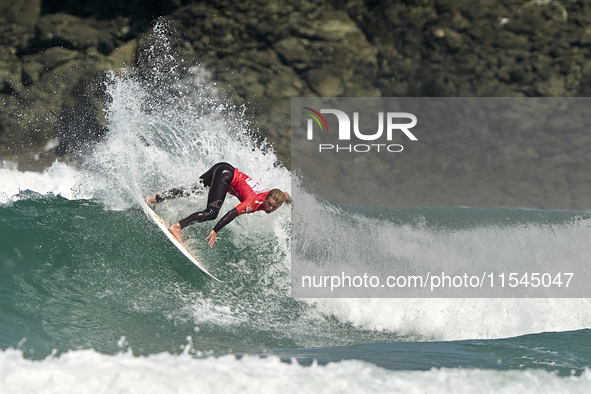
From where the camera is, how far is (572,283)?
516cm

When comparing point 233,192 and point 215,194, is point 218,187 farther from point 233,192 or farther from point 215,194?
point 233,192

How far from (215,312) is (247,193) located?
3.33ft

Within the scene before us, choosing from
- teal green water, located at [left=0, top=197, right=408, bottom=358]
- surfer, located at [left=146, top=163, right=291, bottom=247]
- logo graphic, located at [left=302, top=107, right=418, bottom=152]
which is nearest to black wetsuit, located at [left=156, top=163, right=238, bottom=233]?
surfer, located at [left=146, top=163, right=291, bottom=247]

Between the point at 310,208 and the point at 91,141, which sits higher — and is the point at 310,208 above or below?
below

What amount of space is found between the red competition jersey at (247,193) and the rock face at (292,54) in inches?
182

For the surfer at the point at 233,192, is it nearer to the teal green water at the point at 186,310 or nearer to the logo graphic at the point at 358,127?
the teal green water at the point at 186,310

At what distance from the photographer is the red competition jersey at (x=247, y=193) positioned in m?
4.11

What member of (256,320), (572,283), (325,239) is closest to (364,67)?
(325,239)

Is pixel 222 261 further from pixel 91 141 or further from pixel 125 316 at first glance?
pixel 91 141

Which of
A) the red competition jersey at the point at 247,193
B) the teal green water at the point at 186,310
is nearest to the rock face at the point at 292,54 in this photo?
the teal green water at the point at 186,310

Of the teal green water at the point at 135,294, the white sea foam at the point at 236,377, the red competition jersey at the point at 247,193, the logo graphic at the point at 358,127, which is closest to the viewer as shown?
the white sea foam at the point at 236,377

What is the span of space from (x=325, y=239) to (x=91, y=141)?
224 inches

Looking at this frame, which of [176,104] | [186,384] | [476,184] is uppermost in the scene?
[176,104]

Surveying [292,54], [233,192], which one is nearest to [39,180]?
[292,54]
